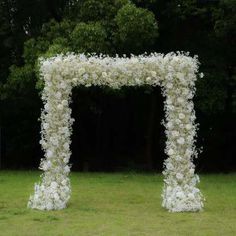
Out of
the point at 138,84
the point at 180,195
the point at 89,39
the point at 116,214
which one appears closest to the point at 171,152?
the point at 180,195

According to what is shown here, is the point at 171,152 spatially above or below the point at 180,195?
above

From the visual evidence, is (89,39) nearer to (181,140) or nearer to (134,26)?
(134,26)

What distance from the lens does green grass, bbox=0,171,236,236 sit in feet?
27.7

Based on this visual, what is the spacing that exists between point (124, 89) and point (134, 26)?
2.44 m

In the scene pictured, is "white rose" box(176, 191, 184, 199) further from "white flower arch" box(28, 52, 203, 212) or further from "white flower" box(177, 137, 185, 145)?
"white flower" box(177, 137, 185, 145)

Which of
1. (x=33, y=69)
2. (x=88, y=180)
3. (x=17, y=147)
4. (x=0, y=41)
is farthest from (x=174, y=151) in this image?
(x=17, y=147)

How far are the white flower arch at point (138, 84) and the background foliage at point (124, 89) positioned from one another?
504cm

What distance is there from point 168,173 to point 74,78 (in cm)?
232

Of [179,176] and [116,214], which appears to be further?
[179,176]

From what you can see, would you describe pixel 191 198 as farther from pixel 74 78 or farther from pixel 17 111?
pixel 17 111

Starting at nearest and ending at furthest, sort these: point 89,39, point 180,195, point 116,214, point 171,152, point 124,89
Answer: point 116,214 → point 180,195 → point 171,152 → point 89,39 → point 124,89

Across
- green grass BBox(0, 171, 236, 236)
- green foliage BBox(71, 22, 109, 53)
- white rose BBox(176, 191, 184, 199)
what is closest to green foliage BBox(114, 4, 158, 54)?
green foliage BBox(71, 22, 109, 53)

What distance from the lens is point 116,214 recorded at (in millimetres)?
9930

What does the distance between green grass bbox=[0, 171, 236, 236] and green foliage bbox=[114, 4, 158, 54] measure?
3765mm
